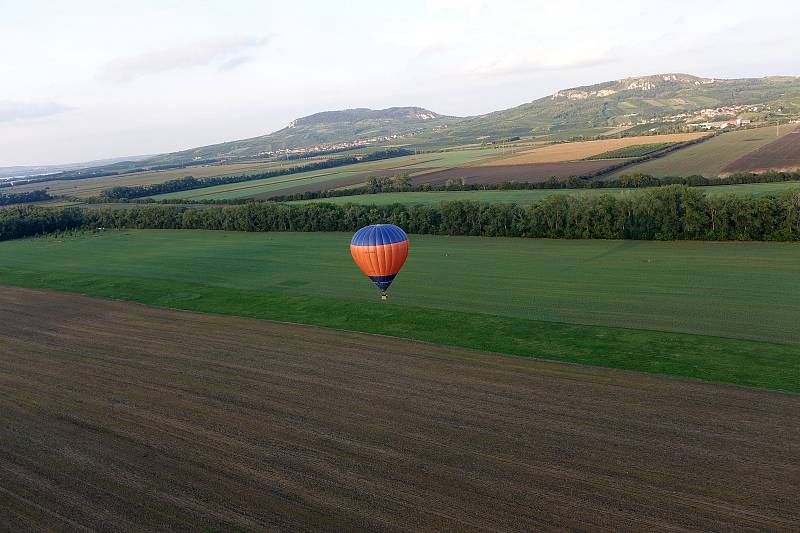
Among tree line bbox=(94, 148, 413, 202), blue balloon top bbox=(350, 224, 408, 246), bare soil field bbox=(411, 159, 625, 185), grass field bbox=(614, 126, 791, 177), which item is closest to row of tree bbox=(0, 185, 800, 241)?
blue balloon top bbox=(350, 224, 408, 246)

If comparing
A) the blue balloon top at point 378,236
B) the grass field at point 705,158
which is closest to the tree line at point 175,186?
the grass field at point 705,158

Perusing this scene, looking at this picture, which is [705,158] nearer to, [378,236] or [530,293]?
[530,293]

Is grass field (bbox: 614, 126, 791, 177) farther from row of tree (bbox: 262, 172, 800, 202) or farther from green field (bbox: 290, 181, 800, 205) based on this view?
green field (bbox: 290, 181, 800, 205)

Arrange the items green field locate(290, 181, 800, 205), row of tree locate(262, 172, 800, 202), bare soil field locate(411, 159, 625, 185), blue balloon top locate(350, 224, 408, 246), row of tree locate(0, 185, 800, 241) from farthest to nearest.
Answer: bare soil field locate(411, 159, 625, 185)
row of tree locate(262, 172, 800, 202)
green field locate(290, 181, 800, 205)
row of tree locate(0, 185, 800, 241)
blue balloon top locate(350, 224, 408, 246)

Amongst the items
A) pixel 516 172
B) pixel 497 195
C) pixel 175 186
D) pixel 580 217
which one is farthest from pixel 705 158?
pixel 175 186

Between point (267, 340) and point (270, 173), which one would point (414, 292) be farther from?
point (270, 173)

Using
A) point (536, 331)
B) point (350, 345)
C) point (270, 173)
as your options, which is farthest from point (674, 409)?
point (270, 173)
